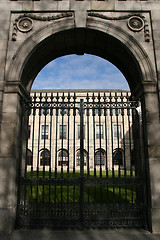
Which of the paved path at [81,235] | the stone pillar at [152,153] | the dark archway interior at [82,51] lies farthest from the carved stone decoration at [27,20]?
the paved path at [81,235]

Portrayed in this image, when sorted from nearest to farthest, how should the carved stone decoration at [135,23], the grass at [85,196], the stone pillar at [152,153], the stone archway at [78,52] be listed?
the stone pillar at [152,153]
the grass at [85,196]
the stone archway at [78,52]
the carved stone decoration at [135,23]

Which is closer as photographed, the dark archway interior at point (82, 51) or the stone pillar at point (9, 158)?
the stone pillar at point (9, 158)

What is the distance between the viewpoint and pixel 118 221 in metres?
5.03

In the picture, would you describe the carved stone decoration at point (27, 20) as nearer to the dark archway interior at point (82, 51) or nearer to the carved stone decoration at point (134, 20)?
the dark archway interior at point (82, 51)

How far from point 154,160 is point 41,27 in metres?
5.52

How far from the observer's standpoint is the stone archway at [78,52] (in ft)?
17.2

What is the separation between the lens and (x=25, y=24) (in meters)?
5.96

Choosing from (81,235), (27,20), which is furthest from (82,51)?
(81,235)

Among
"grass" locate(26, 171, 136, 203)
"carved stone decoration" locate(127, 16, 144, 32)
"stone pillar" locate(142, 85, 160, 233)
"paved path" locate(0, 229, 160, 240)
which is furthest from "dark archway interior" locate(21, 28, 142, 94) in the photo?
"paved path" locate(0, 229, 160, 240)

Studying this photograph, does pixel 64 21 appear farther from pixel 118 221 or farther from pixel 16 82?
pixel 118 221

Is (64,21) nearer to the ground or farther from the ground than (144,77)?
farther from the ground

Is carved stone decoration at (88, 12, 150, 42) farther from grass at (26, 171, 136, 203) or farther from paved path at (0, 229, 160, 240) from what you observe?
paved path at (0, 229, 160, 240)

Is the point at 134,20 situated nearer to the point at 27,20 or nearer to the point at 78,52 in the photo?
the point at 78,52

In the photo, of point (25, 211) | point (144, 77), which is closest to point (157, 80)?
point (144, 77)
